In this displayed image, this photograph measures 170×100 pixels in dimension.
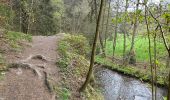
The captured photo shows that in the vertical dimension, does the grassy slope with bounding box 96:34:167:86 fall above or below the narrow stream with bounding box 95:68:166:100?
above

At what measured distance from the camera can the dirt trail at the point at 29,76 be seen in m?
12.0

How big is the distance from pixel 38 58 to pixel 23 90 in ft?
13.4

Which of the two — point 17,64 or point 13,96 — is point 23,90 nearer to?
point 13,96

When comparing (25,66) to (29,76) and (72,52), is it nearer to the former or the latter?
(29,76)

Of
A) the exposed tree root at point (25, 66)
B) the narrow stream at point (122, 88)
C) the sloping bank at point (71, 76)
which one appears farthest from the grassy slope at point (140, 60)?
the exposed tree root at point (25, 66)

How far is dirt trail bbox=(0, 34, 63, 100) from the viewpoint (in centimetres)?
1203

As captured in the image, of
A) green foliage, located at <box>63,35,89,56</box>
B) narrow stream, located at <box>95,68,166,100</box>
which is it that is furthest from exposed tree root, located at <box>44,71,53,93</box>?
green foliage, located at <box>63,35,89,56</box>

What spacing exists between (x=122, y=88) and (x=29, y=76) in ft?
31.2

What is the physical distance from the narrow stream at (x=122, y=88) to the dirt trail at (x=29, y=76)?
15.6 feet

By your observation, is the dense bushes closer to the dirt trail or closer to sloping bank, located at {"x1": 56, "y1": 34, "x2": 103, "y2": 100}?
sloping bank, located at {"x1": 56, "y1": 34, "x2": 103, "y2": 100}

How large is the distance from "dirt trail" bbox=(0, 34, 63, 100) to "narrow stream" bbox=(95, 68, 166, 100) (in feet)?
15.6

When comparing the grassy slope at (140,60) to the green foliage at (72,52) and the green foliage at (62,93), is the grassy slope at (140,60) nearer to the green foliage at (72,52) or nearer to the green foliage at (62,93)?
the green foliage at (72,52)

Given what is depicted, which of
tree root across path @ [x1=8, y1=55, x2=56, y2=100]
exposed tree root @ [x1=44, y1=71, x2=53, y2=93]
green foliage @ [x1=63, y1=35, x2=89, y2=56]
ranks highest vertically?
green foliage @ [x1=63, y1=35, x2=89, y2=56]

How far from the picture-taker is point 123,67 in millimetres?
27984
